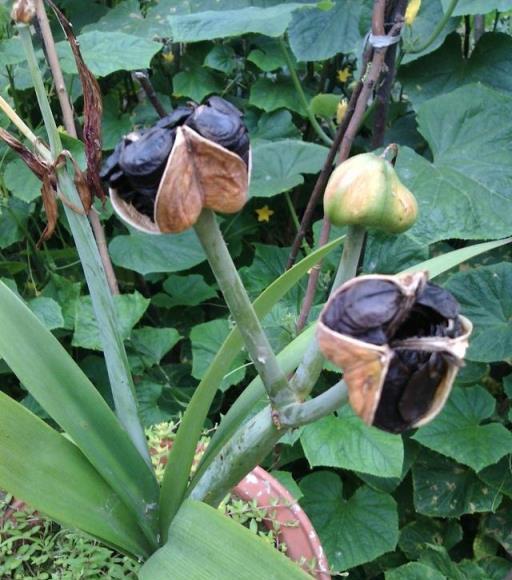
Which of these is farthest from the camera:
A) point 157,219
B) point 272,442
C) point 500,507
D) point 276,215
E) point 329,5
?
point 276,215

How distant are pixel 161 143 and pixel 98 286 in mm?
217

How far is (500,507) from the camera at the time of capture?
3.47ft

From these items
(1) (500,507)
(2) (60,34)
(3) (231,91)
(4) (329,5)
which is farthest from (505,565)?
(2) (60,34)

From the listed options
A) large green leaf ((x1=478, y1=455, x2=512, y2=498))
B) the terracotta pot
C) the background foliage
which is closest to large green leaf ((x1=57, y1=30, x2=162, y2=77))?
the background foliage

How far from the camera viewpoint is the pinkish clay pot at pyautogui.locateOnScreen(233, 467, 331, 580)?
0.66 metres

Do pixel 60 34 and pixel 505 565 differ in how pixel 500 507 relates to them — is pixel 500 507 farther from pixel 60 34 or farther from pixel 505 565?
pixel 60 34

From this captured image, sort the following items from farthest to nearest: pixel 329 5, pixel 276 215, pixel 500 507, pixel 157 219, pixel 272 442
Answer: pixel 276 215 → pixel 500 507 → pixel 329 5 → pixel 272 442 → pixel 157 219

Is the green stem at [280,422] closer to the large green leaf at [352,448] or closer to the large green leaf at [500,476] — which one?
the large green leaf at [352,448]

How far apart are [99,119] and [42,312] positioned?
49 cm

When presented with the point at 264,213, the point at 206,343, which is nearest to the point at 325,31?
the point at 264,213

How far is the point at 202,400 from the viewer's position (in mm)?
504

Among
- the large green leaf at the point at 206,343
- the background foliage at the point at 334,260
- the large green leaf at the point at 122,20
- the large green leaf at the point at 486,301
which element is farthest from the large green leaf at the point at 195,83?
the large green leaf at the point at 486,301

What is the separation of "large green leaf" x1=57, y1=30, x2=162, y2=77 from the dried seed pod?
777 millimetres

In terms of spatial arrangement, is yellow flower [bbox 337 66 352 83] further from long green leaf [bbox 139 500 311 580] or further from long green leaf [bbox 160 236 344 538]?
long green leaf [bbox 139 500 311 580]
